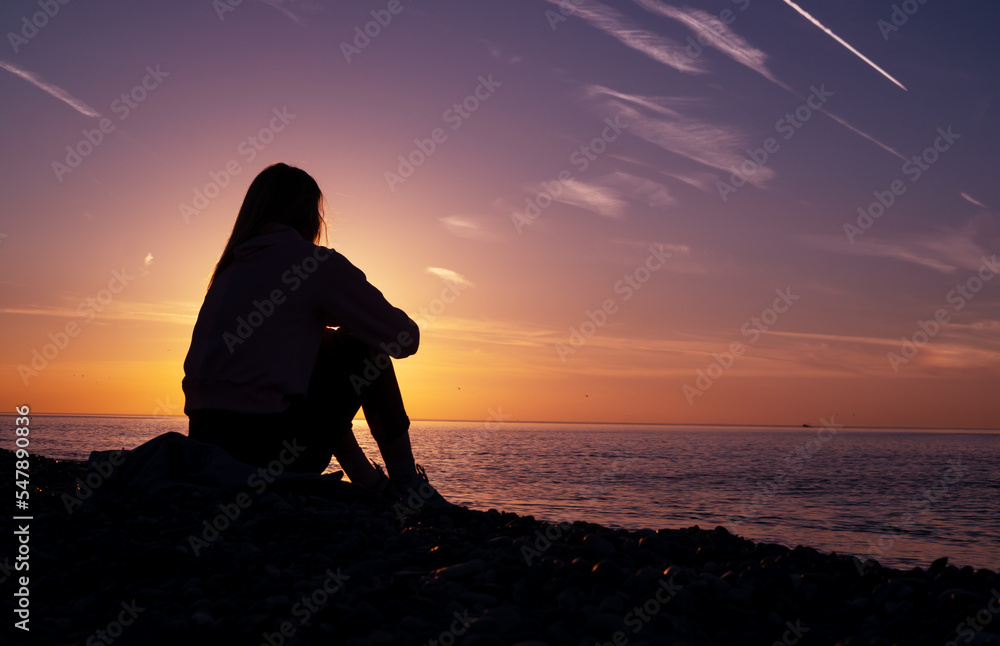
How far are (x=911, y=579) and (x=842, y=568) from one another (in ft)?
1.20

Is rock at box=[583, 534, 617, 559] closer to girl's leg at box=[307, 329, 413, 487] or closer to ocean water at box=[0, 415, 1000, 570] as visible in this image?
girl's leg at box=[307, 329, 413, 487]

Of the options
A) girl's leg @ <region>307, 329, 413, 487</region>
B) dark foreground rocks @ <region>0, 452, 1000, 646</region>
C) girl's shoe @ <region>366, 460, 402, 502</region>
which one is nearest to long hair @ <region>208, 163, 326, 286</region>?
girl's leg @ <region>307, 329, 413, 487</region>

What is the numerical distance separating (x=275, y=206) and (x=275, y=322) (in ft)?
2.67

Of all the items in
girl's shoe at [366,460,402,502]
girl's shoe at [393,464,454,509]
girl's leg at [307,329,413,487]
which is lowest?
girl's shoe at [366,460,402,502]

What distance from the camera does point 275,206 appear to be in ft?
13.0

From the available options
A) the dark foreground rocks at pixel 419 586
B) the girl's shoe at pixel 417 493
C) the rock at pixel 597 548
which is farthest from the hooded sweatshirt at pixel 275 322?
the rock at pixel 597 548

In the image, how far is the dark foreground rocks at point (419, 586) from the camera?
211cm

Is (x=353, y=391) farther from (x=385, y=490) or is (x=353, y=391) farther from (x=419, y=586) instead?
(x=419, y=586)

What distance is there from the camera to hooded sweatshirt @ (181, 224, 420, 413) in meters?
3.53

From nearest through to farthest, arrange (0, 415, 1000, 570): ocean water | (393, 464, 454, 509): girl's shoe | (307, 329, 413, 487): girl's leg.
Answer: (307, 329, 413, 487): girl's leg
(393, 464, 454, 509): girl's shoe
(0, 415, 1000, 570): ocean water

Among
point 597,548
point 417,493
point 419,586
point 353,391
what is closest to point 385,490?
point 417,493

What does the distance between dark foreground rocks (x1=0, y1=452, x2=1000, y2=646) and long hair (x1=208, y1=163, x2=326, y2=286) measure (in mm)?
1501

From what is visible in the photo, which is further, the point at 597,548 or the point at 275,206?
the point at 275,206

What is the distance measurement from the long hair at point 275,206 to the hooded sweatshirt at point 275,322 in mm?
172
